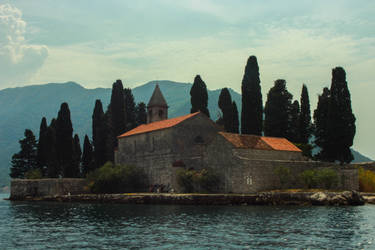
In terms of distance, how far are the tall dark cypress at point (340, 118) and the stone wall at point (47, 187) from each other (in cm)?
2872

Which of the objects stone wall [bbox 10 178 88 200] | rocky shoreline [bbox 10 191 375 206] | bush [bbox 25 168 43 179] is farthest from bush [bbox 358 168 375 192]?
bush [bbox 25 168 43 179]

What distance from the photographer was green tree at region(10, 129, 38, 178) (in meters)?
69.9

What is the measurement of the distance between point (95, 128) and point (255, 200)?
33.4 m

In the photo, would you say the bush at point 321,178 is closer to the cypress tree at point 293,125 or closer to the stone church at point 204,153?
the stone church at point 204,153

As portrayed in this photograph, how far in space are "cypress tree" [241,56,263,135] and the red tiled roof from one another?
20.4 ft

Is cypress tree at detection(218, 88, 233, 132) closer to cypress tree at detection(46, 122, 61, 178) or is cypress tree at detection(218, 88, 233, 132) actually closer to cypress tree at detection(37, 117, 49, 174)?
cypress tree at detection(46, 122, 61, 178)

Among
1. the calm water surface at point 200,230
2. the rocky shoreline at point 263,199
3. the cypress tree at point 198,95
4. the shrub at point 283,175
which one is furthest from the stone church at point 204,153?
the calm water surface at point 200,230

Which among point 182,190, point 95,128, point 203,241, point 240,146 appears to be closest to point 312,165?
point 240,146

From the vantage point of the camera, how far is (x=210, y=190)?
155 ft

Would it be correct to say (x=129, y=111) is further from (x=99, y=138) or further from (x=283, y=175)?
(x=283, y=175)

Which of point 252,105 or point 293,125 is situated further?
point 293,125

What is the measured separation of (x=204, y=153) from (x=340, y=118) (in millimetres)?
14410

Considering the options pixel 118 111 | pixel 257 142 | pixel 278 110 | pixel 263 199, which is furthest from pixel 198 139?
pixel 263 199

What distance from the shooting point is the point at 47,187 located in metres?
60.1
